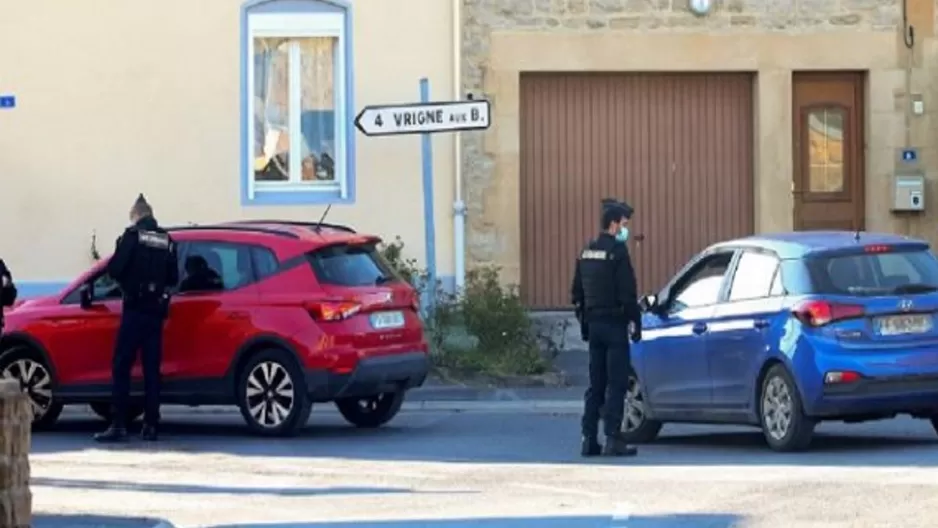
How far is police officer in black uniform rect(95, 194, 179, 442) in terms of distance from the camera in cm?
1669

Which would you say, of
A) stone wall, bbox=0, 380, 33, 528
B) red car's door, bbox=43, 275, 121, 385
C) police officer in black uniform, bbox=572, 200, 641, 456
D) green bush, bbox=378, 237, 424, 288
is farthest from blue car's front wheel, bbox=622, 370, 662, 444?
stone wall, bbox=0, 380, 33, 528

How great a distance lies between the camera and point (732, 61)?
23.8 meters

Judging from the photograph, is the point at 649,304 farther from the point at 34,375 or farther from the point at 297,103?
the point at 297,103

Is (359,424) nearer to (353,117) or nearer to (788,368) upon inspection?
(788,368)

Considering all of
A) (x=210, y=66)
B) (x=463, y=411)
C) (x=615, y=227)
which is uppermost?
(x=210, y=66)

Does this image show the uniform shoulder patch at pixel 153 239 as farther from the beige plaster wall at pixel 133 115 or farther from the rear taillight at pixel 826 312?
the beige plaster wall at pixel 133 115

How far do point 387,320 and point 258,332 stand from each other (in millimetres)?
1052

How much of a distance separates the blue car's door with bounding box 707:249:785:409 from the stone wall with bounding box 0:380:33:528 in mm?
6569

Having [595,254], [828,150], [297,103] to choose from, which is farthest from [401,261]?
[595,254]

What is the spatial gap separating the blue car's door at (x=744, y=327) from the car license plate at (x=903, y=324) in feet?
2.25

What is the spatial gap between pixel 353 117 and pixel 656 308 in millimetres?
8124

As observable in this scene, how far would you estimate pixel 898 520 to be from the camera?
1130 cm

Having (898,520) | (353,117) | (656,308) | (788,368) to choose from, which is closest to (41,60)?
(353,117)

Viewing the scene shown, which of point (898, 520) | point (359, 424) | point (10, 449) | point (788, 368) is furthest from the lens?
point (359, 424)
